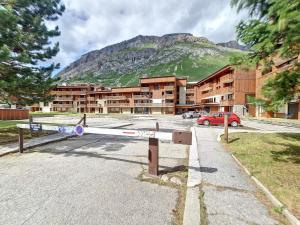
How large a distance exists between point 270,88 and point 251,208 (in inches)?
202

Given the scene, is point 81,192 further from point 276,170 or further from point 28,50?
point 28,50

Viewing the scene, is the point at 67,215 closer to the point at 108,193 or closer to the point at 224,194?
the point at 108,193

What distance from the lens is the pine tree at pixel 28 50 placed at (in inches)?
396

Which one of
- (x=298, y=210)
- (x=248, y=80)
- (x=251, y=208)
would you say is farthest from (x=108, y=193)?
(x=248, y=80)

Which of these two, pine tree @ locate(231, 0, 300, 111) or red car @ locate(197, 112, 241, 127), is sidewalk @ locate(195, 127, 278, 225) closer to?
pine tree @ locate(231, 0, 300, 111)

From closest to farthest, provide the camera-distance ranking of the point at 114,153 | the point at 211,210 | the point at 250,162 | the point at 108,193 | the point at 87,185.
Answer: the point at 211,210
the point at 108,193
the point at 87,185
the point at 250,162
the point at 114,153

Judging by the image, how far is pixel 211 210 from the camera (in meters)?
3.64

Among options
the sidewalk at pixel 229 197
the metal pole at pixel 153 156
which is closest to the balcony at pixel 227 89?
the sidewalk at pixel 229 197

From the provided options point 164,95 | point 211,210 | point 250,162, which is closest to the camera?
point 211,210

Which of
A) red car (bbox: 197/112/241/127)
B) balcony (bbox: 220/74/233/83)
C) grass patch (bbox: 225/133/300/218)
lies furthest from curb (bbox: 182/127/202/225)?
balcony (bbox: 220/74/233/83)

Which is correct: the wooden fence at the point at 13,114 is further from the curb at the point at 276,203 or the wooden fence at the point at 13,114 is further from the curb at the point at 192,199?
the curb at the point at 276,203

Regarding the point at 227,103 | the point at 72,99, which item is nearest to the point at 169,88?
the point at 227,103

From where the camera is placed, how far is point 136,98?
2810 inches

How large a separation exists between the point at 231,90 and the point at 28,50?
45.1m
